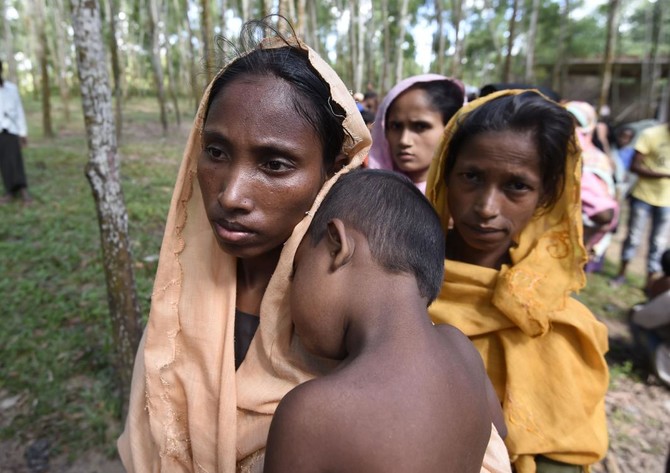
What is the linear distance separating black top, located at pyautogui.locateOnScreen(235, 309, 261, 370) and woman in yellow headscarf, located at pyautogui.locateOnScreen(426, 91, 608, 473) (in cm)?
66

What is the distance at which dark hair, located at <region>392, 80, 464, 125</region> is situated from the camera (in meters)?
2.38

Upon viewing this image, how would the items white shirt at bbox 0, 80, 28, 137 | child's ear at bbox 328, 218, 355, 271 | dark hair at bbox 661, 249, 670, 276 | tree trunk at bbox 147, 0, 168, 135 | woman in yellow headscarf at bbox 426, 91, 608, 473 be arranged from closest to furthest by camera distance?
child's ear at bbox 328, 218, 355, 271 → woman in yellow headscarf at bbox 426, 91, 608, 473 → dark hair at bbox 661, 249, 670, 276 → white shirt at bbox 0, 80, 28, 137 → tree trunk at bbox 147, 0, 168, 135

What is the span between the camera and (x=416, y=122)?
237cm

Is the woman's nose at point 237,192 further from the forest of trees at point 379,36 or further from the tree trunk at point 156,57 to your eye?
the tree trunk at point 156,57

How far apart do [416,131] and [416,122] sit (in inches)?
1.9

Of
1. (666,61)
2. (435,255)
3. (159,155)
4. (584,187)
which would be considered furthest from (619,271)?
(666,61)

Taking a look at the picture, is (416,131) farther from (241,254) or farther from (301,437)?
(301,437)

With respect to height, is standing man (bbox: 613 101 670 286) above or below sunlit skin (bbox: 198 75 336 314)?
below

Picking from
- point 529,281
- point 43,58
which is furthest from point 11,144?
point 529,281

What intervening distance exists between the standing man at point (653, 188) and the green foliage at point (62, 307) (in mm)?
5157

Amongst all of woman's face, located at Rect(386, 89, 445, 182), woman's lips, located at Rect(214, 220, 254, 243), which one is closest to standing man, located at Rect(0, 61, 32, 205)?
woman's face, located at Rect(386, 89, 445, 182)

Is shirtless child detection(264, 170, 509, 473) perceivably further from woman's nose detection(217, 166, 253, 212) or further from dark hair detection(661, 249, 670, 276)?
dark hair detection(661, 249, 670, 276)

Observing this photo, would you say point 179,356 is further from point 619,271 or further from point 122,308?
point 619,271

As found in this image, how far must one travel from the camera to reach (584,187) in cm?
310
